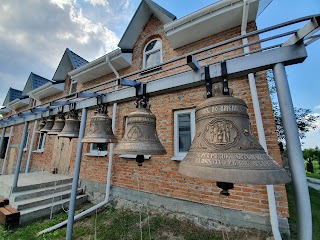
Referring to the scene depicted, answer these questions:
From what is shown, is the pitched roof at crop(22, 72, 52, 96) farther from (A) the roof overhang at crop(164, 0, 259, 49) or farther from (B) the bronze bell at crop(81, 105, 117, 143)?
(B) the bronze bell at crop(81, 105, 117, 143)

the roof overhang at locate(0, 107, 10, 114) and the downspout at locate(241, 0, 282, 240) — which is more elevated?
the roof overhang at locate(0, 107, 10, 114)

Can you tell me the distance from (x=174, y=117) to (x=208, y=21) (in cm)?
267

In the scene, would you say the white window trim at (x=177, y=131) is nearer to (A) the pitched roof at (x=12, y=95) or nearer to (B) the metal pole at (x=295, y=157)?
(B) the metal pole at (x=295, y=157)

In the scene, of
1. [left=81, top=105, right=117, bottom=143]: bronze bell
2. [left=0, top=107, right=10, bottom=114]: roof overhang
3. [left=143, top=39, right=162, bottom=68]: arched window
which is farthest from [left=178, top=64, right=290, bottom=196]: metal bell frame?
[left=0, top=107, right=10, bottom=114]: roof overhang

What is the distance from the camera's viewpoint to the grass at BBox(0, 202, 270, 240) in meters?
3.11

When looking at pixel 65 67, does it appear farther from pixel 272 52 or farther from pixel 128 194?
pixel 272 52

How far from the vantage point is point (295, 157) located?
114 cm

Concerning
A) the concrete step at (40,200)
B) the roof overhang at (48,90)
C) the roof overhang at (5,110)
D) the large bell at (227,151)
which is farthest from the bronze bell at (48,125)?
the roof overhang at (5,110)

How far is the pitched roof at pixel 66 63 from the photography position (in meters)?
7.98

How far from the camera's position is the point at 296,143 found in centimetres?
115

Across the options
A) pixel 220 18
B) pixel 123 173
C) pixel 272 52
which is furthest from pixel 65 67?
pixel 272 52

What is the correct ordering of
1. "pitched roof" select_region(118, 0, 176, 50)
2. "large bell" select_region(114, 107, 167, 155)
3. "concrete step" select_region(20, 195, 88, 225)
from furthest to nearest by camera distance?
"pitched roof" select_region(118, 0, 176, 50), "concrete step" select_region(20, 195, 88, 225), "large bell" select_region(114, 107, 167, 155)

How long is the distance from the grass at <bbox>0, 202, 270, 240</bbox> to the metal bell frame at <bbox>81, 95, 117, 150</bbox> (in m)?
2.29

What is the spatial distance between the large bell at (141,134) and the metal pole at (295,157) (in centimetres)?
119
